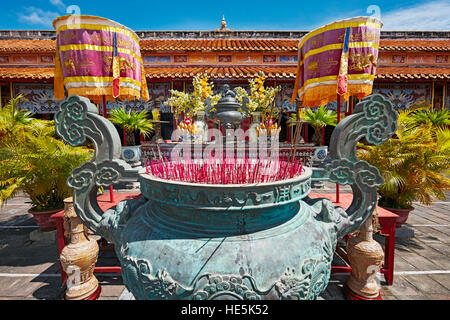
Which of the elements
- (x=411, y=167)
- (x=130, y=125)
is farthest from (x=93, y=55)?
(x=411, y=167)

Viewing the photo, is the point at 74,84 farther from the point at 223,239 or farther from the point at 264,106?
the point at 264,106

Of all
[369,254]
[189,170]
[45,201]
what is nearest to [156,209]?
[189,170]

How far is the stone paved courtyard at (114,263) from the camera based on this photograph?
2.78 metres

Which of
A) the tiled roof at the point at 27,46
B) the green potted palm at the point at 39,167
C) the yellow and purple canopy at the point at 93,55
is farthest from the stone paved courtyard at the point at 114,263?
the tiled roof at the point at 27,46

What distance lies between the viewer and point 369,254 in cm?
253

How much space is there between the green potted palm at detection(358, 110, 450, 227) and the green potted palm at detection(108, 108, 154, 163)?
21.0 ft

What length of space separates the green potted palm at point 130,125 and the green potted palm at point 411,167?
21.0ft

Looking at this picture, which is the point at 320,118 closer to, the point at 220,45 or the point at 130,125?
the point at 130,125

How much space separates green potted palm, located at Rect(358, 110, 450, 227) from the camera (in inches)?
153

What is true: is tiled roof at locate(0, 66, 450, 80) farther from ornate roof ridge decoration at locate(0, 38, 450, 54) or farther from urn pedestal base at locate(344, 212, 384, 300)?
urn pedestal base at locate(344, 212, 384, 300)

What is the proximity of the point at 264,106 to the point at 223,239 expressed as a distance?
6441 millimetres

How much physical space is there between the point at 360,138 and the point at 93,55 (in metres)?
4.12

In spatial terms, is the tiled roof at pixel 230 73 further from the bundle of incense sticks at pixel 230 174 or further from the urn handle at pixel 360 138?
the urn handle at pixel 360 138

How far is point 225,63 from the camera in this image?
10.9 meters
